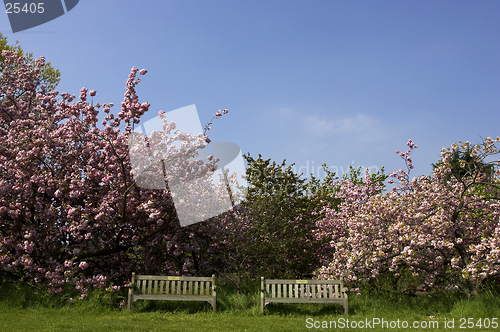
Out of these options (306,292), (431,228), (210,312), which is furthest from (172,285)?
(431,228)

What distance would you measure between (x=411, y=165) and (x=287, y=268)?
5120 millimetres

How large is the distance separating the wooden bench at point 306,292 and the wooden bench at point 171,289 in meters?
1.29

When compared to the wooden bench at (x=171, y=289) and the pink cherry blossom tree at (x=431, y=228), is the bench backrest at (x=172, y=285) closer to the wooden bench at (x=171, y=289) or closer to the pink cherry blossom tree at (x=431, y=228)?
the wooden bench at (x=171, y=289)

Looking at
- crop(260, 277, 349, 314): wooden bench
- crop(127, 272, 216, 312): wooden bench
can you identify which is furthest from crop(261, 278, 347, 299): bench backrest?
crop(127, 272, 216, 312): wooden bench

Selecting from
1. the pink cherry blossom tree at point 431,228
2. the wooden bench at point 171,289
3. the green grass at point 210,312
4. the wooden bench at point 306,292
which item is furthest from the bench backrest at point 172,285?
the pink cherry blossom tree at point 431,228

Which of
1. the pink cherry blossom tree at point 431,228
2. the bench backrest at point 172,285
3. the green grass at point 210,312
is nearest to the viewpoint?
the green grass at point 210,312

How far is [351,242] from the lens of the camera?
9.72m

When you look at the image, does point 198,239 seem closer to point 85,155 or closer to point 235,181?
point 235,181

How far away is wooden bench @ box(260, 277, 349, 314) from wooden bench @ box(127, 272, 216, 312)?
4.22ft

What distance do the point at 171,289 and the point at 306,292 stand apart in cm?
323

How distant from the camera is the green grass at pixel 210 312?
7.63 metres

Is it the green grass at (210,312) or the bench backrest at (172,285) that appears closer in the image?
the green grass at (210,312)

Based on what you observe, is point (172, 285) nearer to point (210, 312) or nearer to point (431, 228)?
point (210, 312)

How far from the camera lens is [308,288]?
9391mm
